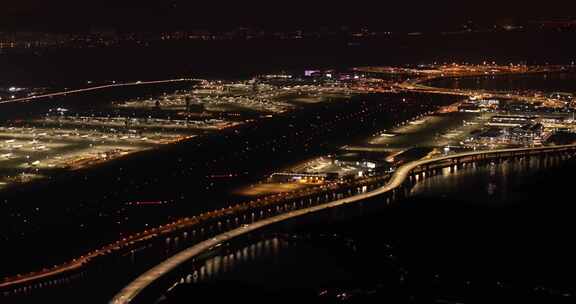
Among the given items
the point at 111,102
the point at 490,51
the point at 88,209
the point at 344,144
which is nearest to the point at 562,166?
the point at 344,144

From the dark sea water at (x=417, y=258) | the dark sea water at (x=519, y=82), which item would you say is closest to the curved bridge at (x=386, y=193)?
the dark sea water at (x=417, y=258)

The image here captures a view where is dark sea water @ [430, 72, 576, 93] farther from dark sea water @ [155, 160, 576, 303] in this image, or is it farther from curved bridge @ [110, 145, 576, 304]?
dark sea water @ [155, 160, 576, 303]

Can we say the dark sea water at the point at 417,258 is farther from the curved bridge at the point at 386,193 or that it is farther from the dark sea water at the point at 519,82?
the dark sea water at the point at 519,82

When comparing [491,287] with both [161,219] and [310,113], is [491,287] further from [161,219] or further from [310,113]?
[310,113]

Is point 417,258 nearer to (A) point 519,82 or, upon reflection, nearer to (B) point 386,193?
(B) point 386,193

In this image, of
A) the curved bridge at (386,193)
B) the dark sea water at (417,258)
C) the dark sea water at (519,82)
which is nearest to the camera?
the dark sea water at (417,258)

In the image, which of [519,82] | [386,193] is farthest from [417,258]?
[519,82]
